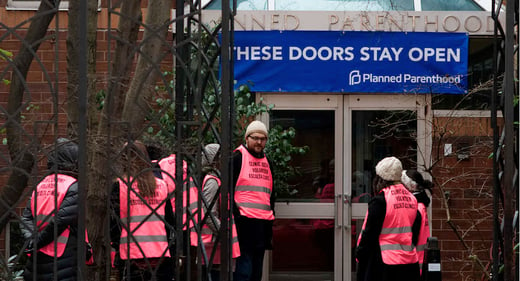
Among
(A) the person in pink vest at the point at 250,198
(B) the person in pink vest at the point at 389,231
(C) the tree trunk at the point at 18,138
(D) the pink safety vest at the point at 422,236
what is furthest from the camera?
(A) the person in pink vest at the point at 250,198

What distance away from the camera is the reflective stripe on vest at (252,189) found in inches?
321

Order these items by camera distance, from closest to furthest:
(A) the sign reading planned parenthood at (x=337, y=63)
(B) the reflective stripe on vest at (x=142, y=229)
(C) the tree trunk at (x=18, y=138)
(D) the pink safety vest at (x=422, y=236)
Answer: (C) the tree trunk at (x=18, y=138) < (B) the reflective stripe on vest at (x=142, y=229) < (D) the pink safety vest at (x=422, y=236) < (A) the sign reading planned parenthood at (x=337, y=63)

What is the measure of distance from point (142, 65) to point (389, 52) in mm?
4331

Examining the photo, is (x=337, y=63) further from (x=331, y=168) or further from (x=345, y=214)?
(x=345, y=214)

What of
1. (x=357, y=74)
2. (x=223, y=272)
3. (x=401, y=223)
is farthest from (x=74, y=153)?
(x=357, y=74)

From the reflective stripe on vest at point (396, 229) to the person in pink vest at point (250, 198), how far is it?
147 centimetres

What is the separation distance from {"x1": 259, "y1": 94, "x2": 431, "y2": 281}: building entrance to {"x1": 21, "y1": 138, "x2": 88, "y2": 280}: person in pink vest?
4.51m

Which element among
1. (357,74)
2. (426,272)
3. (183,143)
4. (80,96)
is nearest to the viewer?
(80,96)

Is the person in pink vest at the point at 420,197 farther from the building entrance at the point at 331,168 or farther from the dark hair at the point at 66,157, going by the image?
the dark hair at the point at 66,157

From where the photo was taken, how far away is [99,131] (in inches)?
232

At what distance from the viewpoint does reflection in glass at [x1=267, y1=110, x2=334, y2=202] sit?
1035 cm

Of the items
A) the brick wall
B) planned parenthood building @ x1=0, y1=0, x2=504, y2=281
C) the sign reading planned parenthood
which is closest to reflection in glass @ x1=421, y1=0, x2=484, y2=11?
planned parenthood building @ x1=0, y1=0, x2=504, y2=281

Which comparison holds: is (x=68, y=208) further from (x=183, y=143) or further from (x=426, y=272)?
(x=426, y=272)

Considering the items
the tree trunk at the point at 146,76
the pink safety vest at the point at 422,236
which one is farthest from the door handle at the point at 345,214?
the tree trunk at the point at 146,76
